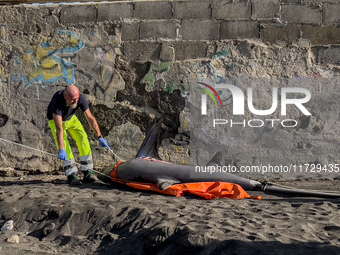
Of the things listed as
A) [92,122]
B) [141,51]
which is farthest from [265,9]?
[92,122]

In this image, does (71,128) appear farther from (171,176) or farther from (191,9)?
(191,9)

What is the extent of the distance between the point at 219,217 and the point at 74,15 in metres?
3.71

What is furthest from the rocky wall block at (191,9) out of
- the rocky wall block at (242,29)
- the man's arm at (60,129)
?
the man's arm at (60,129)

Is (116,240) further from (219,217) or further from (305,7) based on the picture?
(305,7)

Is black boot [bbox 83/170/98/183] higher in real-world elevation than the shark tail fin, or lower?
lower

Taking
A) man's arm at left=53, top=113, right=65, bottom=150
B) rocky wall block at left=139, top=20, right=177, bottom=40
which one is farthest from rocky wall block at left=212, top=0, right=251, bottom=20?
→ man's arm at left=53, top=113, right=65, bottom=150

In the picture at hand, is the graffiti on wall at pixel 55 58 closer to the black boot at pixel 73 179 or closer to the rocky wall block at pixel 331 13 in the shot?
the black boot at pixel 73 179

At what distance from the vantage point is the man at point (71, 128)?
5.52m

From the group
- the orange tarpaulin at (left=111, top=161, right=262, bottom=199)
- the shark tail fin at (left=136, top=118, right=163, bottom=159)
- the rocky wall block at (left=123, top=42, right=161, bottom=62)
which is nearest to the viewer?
the orange tarpaulin at (left=111, top=161, right=262, bottom=199)

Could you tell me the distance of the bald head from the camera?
5461mm

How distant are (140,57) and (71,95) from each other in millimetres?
1208

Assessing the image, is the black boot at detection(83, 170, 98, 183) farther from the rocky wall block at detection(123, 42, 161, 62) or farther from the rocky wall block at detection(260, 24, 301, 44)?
the rocky wall block at detection(260, 24, 301, 44)

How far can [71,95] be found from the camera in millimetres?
5469

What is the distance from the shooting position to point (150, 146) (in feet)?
19.6
